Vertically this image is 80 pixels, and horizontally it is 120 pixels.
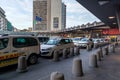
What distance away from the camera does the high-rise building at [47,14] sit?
89.9m

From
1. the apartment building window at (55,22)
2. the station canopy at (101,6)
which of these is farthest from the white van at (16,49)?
the apartment building window at (55,22)

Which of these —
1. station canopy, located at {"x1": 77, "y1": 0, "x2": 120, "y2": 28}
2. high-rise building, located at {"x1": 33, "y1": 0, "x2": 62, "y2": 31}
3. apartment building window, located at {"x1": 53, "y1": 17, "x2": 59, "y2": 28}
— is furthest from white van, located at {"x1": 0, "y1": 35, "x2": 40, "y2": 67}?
apartment building window, located at {"x1": 53, "y1": 17, "x2": 59, "y2": 28}

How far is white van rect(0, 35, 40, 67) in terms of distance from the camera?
8975 millimetres

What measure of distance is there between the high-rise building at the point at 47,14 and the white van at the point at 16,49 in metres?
70.8

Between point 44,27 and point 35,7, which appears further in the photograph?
point 44,27

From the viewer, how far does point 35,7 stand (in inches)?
3511

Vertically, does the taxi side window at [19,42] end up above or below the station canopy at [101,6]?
below

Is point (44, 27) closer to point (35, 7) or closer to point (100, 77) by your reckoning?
point (35, 7)

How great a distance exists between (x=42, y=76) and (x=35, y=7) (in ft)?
277

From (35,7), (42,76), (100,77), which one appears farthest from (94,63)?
(35,7)

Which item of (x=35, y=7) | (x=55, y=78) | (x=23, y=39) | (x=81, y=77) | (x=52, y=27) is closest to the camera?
(x=55, y=78)

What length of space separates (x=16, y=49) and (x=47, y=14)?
9101 centimetres

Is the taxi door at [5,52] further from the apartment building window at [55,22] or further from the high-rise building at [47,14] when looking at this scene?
the apartment building window at [55,22]

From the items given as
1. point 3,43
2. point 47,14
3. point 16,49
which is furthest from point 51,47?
point 47,14
